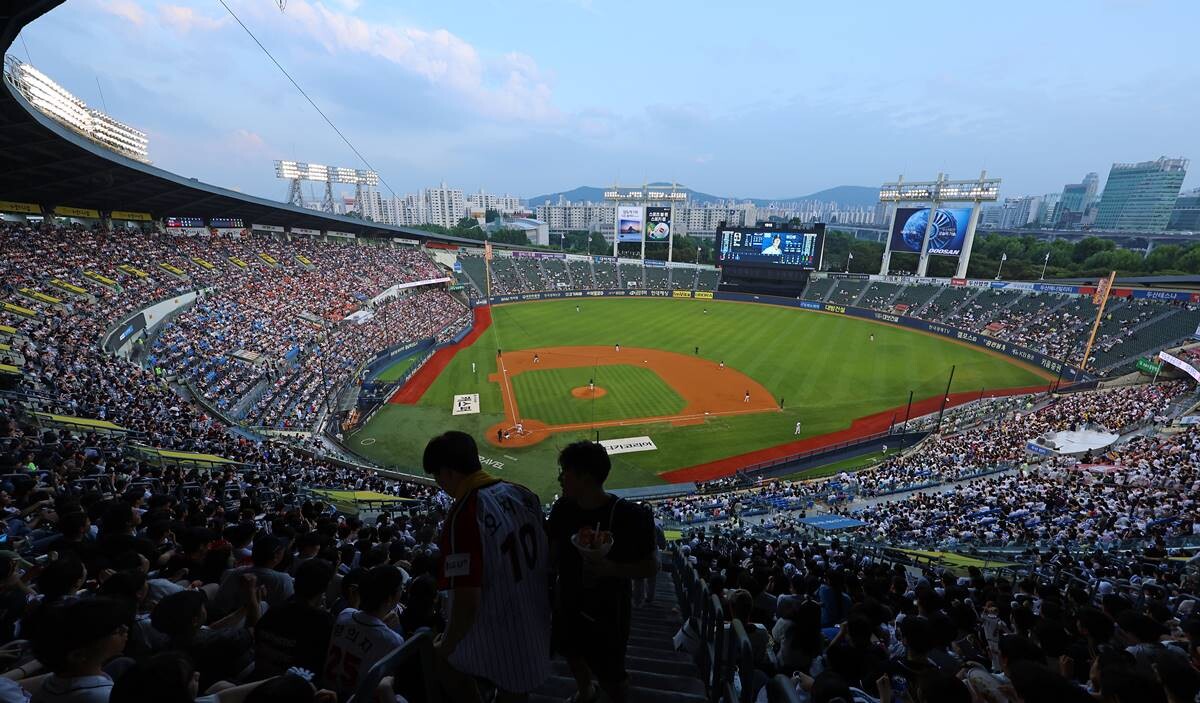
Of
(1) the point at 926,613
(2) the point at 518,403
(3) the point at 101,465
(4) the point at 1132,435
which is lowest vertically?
(2) the point at 518,403

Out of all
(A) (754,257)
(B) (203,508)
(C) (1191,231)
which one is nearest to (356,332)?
(B) (203,508)

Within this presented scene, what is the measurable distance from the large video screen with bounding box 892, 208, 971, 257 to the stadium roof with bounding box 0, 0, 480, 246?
Answer: 65329mm

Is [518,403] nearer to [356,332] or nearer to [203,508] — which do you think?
[356,332]

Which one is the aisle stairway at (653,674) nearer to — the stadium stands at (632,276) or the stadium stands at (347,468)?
the stadium stands at (347,468)

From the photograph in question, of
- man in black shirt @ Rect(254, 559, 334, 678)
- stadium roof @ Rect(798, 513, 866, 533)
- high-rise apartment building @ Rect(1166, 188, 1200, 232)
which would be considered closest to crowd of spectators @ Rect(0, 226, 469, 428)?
stadium roof @ Rect(798, 513, 866, 533)

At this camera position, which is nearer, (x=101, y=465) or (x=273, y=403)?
(x=101, y=465)

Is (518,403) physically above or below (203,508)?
below

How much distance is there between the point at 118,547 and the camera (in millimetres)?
5051

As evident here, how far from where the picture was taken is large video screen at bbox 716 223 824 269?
213 feet

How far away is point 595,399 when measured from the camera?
32.2 meters

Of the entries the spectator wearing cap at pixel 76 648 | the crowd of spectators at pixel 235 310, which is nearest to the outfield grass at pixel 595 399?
the crowd of spectators at pixel 235 310

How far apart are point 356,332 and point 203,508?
32.9 meters

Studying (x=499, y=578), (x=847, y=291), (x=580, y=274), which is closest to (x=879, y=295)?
(x=847, y=291)

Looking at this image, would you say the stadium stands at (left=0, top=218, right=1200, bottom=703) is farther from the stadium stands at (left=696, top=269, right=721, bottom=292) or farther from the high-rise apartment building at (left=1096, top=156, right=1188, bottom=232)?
the high-rise apartment building at (left=1096, top=156, right=1188, bottom=232)
